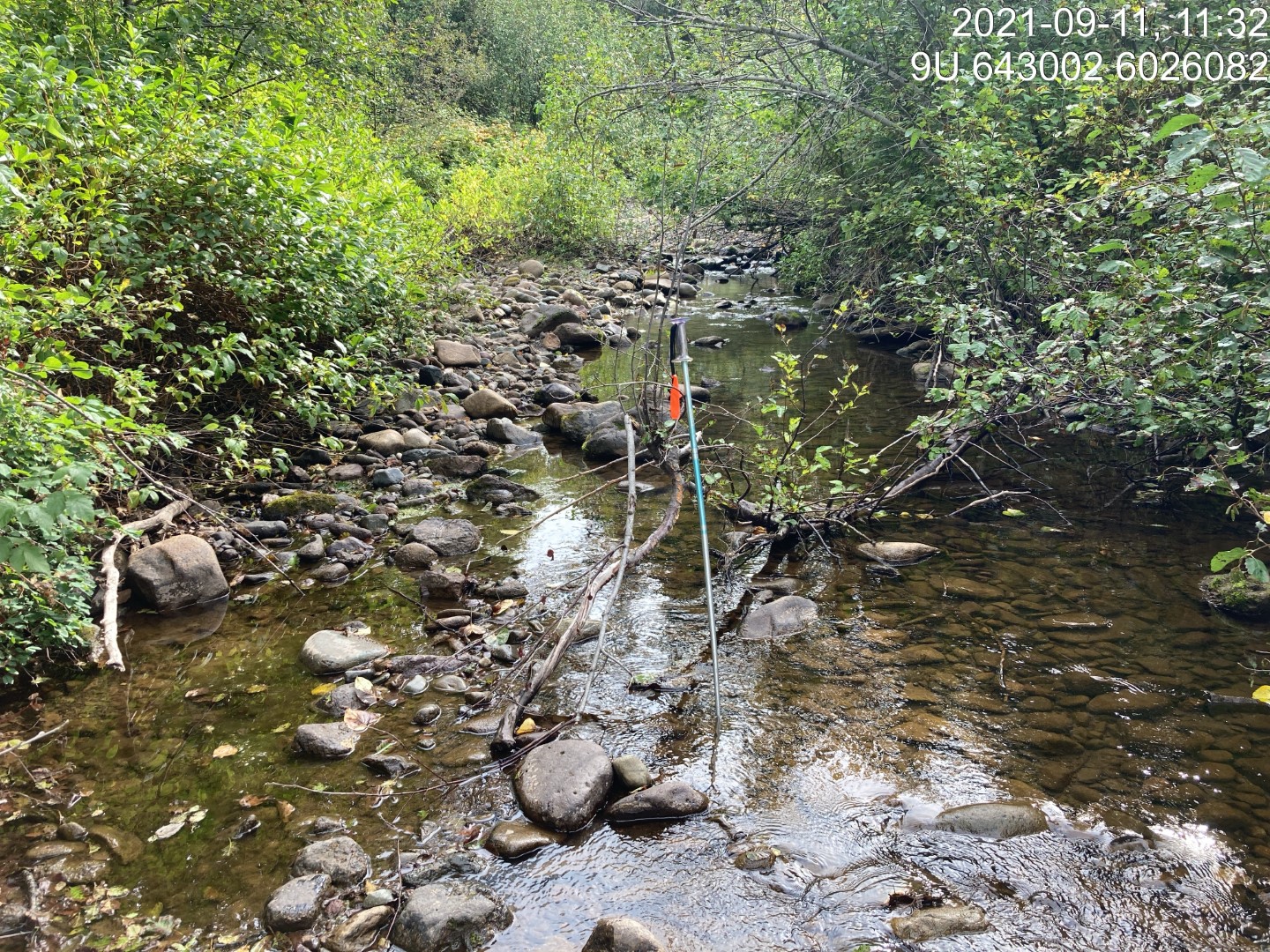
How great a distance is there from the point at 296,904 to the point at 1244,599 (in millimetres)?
5212

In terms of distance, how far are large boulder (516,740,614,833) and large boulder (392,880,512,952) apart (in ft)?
1.40

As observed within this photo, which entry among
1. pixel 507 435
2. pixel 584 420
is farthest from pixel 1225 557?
pixel 507 435

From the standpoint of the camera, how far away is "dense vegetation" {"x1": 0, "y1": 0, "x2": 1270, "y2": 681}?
3967 millimetres

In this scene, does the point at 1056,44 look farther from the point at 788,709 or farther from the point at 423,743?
the point at 423,743

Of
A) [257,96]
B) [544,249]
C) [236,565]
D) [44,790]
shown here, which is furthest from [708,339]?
[44,790]

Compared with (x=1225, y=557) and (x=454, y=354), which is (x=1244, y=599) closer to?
(x=1225, y=557)

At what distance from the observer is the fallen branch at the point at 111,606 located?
12.5ft

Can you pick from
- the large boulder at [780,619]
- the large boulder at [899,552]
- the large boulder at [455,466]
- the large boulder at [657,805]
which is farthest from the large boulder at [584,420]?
the large boulder at [657,805]

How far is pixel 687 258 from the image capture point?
17.5 meters

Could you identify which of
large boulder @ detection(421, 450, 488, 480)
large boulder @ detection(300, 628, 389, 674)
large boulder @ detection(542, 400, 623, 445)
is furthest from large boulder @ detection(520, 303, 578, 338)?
large boulder @ detection(300, 628, 389, 674)

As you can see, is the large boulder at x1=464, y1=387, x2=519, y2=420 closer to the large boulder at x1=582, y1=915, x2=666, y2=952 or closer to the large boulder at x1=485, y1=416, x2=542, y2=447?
the large boulder at x1=485, y1=416, x2=542, y2=447

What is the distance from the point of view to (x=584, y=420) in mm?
8594

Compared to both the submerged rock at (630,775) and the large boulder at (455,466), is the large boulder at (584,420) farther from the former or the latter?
the submerged rock at (630,775)

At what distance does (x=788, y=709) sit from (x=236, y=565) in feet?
12.6
